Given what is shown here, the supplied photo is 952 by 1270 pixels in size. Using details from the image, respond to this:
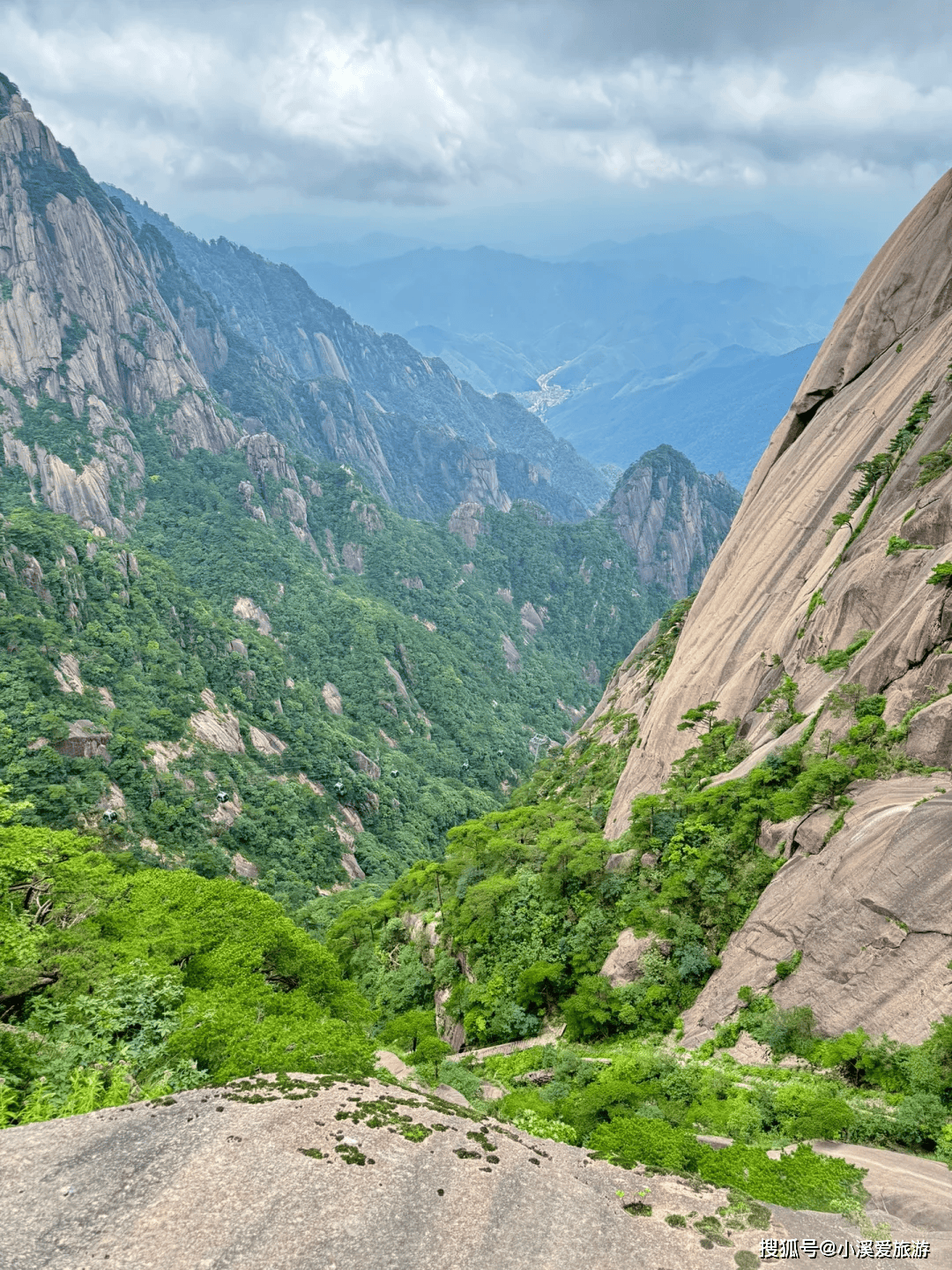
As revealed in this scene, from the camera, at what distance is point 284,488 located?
17825 cm

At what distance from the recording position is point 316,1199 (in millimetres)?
14078

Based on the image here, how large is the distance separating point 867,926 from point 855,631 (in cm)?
1251

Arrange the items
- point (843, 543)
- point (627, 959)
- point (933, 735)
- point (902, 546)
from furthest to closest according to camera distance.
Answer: point (843, 543)
point (902, 546)
point (627, 959)
point (933, 735)

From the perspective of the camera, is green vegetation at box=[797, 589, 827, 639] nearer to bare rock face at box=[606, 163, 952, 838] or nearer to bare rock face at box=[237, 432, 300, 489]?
bare rock face at box=[606, 163, 952, 838]


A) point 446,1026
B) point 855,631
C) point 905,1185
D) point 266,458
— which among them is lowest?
point 446,1026

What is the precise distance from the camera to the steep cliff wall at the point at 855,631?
65.9ft

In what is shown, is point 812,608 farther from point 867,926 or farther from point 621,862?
point 867,926

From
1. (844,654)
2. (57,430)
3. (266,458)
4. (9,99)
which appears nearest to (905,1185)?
(844,654)

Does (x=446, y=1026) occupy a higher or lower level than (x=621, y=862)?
lower

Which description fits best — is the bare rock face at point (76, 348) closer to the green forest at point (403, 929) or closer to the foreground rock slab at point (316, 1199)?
the green forest at point (403, 929)

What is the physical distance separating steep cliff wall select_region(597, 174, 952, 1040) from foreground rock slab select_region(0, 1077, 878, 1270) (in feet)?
26.0

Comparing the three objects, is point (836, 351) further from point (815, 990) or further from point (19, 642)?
point (19, 642)

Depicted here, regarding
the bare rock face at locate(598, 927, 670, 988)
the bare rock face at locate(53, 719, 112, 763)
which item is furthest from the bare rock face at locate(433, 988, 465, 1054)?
the bare rock face at locate(53, 719, 112, 763)

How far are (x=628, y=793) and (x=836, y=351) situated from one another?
96.0 feet
